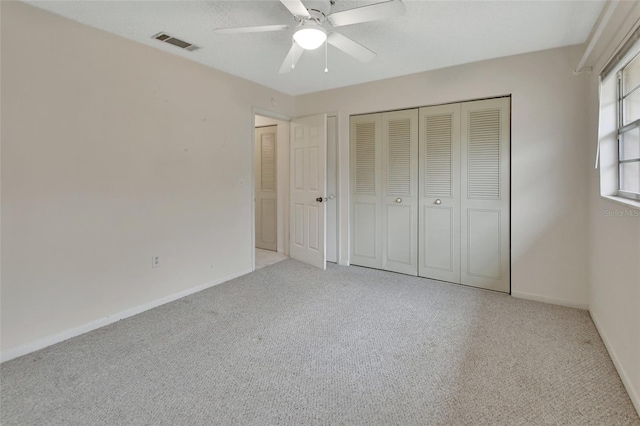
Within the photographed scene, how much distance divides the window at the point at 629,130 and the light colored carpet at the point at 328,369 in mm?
1127

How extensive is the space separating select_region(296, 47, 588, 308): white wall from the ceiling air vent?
8.83 ft

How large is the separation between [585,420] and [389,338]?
1.12m

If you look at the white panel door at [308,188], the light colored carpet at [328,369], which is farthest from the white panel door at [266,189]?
the light colored carpet at [328,369]

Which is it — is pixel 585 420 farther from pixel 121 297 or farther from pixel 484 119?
pixel 121 297

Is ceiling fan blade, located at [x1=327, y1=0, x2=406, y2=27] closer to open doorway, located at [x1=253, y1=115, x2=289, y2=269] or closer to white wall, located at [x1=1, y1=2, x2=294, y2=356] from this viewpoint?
white wall, located at [x1=1, y1=2, x2=294, y2=356]

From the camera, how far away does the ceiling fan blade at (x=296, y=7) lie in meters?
1.76

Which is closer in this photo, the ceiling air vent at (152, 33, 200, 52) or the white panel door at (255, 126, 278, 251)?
the ceiling air vent at (152, 33, 200, 52)

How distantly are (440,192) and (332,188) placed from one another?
55.7 inches

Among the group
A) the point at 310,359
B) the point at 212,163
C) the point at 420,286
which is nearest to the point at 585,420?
the point at 310,359

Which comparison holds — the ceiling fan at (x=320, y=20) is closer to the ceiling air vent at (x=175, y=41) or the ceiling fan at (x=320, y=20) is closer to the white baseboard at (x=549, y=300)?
the ceiling air vent at (x=175, y=41)

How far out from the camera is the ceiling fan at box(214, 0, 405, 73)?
178cm

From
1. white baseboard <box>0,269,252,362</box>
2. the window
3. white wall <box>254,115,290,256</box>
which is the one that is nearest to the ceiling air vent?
white wall <box>254,115,290,256</box>

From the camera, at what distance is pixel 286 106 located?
14.5ft

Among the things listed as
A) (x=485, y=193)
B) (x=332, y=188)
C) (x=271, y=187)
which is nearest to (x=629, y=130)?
(x=485, y=193)
